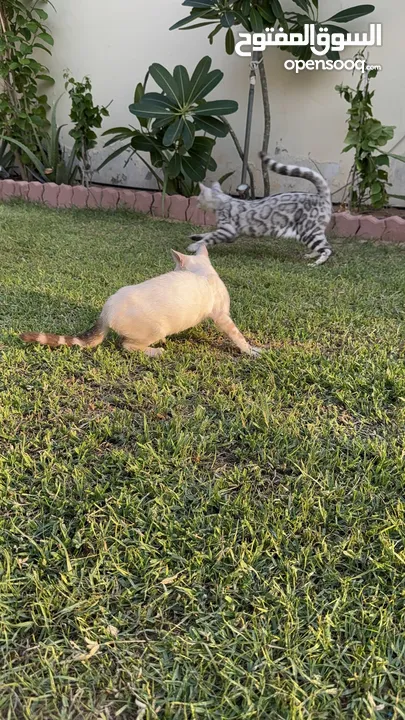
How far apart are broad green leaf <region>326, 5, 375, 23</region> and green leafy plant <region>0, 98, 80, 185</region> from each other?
349 centimetres

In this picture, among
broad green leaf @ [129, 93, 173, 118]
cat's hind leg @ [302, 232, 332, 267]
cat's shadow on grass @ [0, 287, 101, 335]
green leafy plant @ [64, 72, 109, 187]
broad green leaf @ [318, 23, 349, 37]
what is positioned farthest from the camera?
green leafy plant @ [64, 72, 109, 187]

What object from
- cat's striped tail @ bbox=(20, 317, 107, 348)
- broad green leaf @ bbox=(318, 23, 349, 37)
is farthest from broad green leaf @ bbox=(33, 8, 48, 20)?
cat's striped tail @ bbox=(20, 317, 107, 348)

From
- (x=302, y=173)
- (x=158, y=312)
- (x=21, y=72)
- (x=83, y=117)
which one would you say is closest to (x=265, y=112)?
(x=302, y=173)

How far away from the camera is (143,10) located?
20.1 ft

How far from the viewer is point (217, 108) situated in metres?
4.75

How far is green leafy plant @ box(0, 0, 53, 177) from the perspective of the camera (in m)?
6.31

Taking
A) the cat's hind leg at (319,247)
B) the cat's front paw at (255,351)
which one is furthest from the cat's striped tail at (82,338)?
the cat's hind leg at (319,247)

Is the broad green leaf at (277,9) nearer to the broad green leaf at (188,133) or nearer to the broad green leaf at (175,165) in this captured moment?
the broad green leaf at (188,133)

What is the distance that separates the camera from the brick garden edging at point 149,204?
4.80 meters

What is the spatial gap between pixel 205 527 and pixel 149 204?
517 cm

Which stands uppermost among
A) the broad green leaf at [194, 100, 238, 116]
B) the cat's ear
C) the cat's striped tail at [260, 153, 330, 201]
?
the broad green leaf at [194, 100, 238, 116]

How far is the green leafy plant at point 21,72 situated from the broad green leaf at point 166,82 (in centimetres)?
244

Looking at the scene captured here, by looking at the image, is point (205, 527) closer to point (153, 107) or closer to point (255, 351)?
point (255, 351)

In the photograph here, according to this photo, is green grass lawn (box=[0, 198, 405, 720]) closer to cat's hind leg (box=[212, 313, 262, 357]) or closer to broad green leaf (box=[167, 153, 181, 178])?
cat's hind leg (box=[212, 313, 262, 357])
